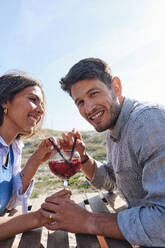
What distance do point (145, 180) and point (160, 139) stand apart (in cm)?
Answer: 32

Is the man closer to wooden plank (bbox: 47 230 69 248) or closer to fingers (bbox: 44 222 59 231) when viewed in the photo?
fingers (bbox: 44 222 59 231)

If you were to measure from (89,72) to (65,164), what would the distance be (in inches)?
38.9

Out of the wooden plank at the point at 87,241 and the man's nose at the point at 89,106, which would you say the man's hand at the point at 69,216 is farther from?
the man's nose at the point at 89,106

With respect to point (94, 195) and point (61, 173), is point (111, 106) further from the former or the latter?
point (94, 195)

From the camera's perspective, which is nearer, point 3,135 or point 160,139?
point 160,139

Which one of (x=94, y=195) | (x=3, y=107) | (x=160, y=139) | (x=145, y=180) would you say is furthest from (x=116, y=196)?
(x=3, y=107)

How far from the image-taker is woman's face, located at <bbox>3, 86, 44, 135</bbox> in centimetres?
246

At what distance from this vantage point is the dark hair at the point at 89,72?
7.09 feet

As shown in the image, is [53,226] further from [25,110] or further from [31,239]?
[25,110]

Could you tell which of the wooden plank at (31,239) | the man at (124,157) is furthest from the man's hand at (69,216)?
the wooden plank at (31,239)

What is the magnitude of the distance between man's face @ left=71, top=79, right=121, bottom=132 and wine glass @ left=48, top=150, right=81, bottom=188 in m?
0.51

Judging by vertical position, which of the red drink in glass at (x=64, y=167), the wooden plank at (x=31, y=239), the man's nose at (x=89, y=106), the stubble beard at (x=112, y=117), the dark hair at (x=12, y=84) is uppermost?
the dark hair at (x=12, y=84)

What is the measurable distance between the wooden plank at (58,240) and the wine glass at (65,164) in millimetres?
392

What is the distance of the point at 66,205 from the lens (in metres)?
1.58
